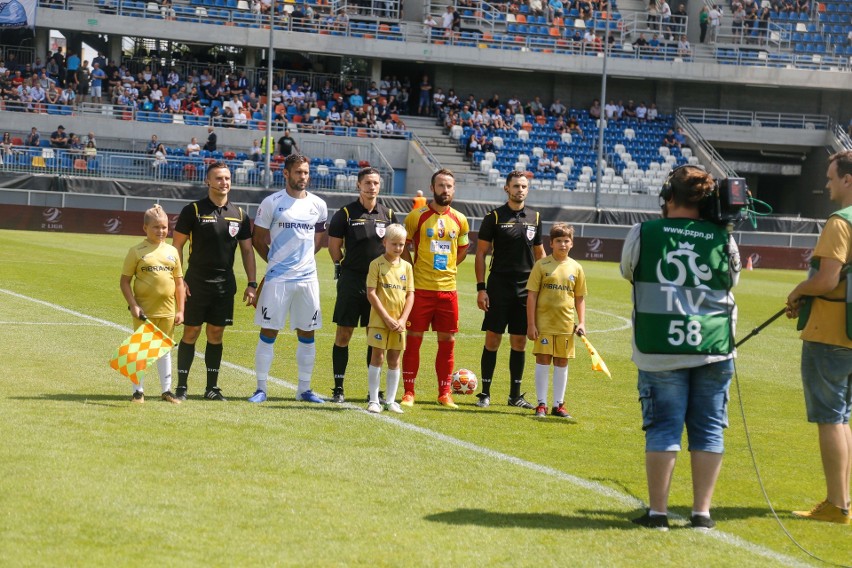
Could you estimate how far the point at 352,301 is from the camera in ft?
33.1

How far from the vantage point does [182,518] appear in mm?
5957

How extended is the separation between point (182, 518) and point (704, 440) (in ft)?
9.54

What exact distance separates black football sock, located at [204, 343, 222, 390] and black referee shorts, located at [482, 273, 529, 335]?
2508mm

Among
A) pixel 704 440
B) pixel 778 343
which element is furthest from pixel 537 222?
pixel 778 343

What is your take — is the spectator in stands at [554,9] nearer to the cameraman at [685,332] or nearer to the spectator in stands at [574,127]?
the spectator in stands at [574,127]

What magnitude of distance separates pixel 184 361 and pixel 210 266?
0.88 m

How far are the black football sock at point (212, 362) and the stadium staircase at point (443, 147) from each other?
35976 mm

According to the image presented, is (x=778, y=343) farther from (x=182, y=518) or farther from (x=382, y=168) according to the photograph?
(x=382, y=168)

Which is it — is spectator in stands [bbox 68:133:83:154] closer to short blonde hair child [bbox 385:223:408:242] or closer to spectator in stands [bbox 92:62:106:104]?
spectator in stands [bbox 92:62:106:104]

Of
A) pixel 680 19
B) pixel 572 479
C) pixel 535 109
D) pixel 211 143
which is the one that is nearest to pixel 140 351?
pixel 572 479

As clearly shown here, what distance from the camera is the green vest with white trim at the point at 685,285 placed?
6238mm

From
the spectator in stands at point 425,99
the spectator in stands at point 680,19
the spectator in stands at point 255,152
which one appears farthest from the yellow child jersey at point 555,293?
the spectator in stands at point 680,19

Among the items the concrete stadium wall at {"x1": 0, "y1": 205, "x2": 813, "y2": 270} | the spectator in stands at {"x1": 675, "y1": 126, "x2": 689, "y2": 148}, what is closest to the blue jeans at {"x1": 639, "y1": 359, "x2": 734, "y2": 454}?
the concrete stadium wall at {"x1": 0, "y1": 205, "x2": 813, "y2": 270}

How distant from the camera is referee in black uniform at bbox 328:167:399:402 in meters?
10.1
